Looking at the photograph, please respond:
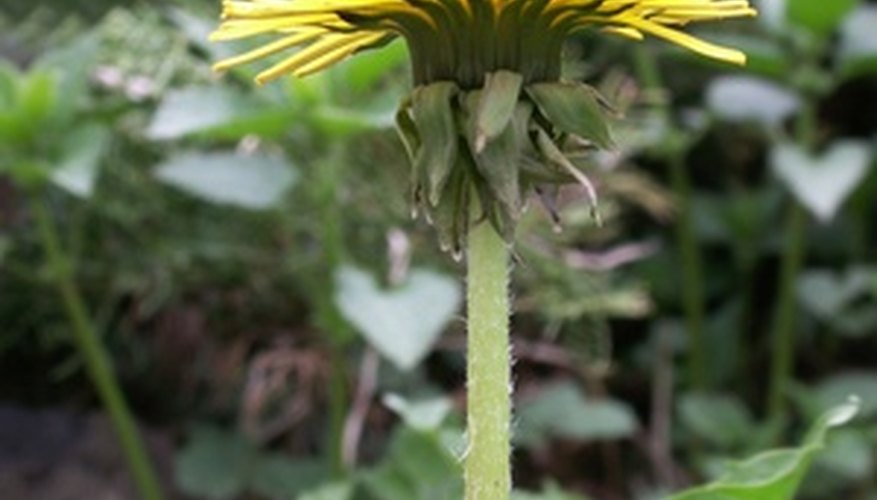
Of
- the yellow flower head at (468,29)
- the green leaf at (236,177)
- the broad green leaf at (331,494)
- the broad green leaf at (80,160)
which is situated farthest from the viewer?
the green leaf at (236,177)

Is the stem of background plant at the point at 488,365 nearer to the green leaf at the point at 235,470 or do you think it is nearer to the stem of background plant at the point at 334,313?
the stem of background plant at the point at 334,313

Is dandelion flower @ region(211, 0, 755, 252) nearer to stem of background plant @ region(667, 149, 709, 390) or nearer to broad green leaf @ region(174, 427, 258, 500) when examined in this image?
broad green leaf @ region(174, 427, 258, 500)

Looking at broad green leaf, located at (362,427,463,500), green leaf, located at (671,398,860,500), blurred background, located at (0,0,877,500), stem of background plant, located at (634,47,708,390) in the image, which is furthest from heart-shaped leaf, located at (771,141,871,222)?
green leaf, located at (671,398,860,500)

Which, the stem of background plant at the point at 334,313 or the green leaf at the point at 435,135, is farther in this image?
the stem of background plant at the point at 334,313

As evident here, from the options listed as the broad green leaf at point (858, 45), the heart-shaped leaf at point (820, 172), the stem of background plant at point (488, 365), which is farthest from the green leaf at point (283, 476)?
the stem of background plant at point (488, 365)

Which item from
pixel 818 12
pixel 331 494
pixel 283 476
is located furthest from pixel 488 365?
pixel 818 12

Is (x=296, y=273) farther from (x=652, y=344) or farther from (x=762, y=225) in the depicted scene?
(x=762, y=225)

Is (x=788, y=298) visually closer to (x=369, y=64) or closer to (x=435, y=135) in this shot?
(x=369, y=64)

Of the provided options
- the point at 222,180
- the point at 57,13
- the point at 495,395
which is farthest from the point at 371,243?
the point at 495,395
